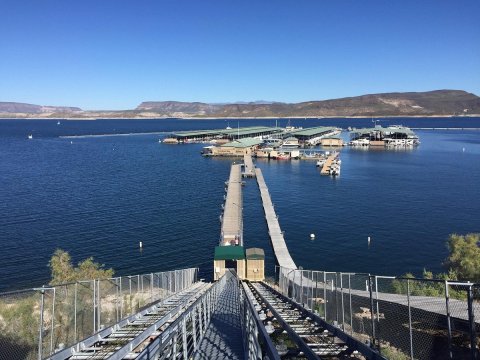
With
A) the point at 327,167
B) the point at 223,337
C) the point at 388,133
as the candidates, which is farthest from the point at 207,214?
the point at 388,133

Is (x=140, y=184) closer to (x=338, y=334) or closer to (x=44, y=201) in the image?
(x=44, y=201)

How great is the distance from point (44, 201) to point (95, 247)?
1998cm

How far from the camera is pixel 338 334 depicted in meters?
7.13

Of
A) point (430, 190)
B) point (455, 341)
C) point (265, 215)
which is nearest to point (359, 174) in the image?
point (430, 190)

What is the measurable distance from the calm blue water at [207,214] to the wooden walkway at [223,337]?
58.9 ft

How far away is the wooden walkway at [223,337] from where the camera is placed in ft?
24.8

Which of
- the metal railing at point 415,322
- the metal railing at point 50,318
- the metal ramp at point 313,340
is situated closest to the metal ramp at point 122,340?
the metal railing at point 50,318

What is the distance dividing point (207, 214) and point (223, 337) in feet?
116

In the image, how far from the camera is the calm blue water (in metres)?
31.3

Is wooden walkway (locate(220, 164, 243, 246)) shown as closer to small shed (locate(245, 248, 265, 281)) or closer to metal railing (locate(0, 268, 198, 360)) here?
small shed (locate(245, 248, 265, 281))

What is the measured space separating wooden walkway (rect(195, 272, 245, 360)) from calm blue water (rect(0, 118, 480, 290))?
17.9m

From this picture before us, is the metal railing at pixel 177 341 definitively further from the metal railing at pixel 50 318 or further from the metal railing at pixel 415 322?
the metal railing at pixel 415 322

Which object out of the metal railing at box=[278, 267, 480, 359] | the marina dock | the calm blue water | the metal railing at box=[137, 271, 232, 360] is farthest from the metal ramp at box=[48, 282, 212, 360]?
the marina dock

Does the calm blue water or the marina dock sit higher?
the marina dock
